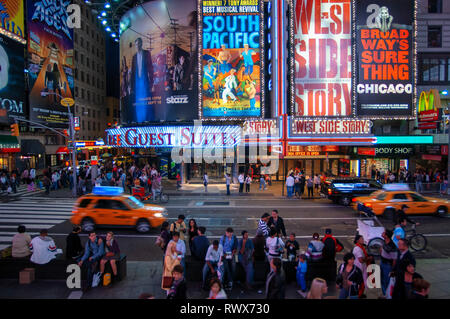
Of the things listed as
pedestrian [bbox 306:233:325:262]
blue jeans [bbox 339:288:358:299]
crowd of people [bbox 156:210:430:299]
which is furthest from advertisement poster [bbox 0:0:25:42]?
blue jeans [bbox 339:288:358:299]

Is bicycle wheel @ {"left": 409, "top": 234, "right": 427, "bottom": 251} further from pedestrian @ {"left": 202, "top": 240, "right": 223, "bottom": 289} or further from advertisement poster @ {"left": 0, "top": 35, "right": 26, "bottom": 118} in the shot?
advertisement poster @ {"left": 0, "top": 35, "right": 26, "bottom": 118}

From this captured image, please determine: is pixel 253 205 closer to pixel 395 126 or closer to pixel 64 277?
pixel 64 277

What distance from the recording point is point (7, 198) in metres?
22.2

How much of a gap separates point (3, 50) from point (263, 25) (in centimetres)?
2720

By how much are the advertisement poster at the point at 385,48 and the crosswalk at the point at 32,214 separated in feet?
90.5

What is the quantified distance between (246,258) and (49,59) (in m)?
40.9

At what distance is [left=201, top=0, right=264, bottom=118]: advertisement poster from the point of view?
30.0 metres

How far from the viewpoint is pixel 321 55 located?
1142 inches

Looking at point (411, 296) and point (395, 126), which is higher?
point (395, 126)

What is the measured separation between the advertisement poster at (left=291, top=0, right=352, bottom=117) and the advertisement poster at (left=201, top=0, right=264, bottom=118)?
12.6 ft

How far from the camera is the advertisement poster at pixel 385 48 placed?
95.9 feet

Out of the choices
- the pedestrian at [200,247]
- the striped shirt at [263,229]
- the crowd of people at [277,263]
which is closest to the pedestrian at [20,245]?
the crowd of people at [277,263]

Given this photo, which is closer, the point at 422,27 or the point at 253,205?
the point at 253,205

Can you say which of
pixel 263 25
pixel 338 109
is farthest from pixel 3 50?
pixel 338 109
